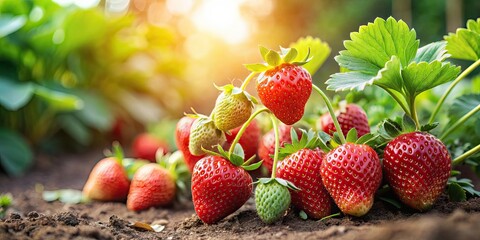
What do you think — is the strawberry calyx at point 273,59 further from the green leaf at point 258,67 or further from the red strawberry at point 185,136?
the red strawberry at point 185,136

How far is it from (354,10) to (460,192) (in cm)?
687

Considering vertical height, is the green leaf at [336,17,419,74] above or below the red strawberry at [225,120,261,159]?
above

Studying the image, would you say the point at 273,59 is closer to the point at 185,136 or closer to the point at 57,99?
the point at 185,136

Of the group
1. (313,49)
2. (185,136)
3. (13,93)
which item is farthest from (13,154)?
(313,49)

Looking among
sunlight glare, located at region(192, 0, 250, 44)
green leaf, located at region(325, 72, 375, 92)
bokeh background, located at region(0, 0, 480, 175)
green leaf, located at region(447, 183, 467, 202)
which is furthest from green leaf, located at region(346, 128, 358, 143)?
sunlight glare, located at region(192, 0, 250, 44)

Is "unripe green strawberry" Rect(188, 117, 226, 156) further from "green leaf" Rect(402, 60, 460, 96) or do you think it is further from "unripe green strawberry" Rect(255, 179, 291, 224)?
"green leaf" Rect(402, 60, 460, 96)

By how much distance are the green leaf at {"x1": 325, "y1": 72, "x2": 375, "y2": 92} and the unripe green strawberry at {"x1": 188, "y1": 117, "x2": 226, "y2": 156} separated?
33 cm

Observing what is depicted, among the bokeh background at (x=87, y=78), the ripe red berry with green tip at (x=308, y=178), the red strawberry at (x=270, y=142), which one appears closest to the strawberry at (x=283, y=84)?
the ripe red berry with green tip at (x=308, y=178)

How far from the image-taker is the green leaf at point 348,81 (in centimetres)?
132

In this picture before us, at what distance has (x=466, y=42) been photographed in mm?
1534

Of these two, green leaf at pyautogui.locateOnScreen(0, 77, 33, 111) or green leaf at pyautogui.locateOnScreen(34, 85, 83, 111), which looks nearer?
green leaf at pyautogui.locateOnScreen(0, 77, 33, 111)

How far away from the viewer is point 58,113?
12.1ft

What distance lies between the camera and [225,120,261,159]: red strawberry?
5.56 feet

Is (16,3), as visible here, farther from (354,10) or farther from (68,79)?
(354,10)
